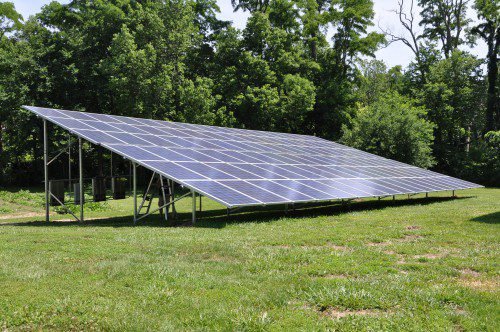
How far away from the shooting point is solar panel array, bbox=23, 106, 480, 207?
661 inches

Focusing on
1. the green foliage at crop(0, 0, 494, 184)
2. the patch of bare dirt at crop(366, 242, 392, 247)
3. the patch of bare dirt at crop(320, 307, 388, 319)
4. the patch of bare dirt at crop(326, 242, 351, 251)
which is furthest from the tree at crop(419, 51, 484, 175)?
the patch of bare dirt at crop(320, 307, 388, 319)

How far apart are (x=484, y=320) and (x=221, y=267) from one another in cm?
471

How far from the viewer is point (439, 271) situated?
9.07m

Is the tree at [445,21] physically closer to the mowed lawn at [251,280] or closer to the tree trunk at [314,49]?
the tree trunk at [314,49]

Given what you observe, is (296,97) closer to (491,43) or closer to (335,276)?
(491,43)

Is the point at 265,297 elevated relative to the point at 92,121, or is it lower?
lower

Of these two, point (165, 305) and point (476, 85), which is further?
point (476, 85)

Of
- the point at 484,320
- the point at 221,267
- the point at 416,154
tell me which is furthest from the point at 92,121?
the point at 416,154

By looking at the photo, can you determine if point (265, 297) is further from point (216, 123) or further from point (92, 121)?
point (216, 123)

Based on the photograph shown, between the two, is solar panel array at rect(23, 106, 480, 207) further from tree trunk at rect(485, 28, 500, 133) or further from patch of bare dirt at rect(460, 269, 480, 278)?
tree trunk at rect(485, 28, 500, 133)

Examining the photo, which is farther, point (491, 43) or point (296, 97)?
point (491, 43)

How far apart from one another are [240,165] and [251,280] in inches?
483

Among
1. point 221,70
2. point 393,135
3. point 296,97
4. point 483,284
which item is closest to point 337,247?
point 483,284

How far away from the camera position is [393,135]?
145ft
